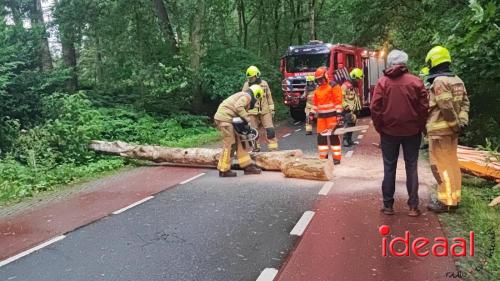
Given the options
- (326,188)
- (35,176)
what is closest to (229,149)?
(326,188)

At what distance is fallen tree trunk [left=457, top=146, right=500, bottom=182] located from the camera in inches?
277

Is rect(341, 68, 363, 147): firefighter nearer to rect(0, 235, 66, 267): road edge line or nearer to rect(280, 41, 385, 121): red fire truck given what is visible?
rect(280, 41, 385, 121): red fire truck

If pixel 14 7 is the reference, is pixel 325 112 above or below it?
below

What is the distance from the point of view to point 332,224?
19.4 feet

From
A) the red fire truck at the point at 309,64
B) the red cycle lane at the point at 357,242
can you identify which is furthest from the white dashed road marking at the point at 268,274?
the red fire truck at the point at 309,64

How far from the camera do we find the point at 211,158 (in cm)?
1002

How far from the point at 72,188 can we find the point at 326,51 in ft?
40.6

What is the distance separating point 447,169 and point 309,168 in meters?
2.76

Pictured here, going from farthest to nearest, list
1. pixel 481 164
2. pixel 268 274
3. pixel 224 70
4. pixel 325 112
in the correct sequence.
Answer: pixel 224 70 < pixel 325 112 < pixel 481 164 < pixel 268 274

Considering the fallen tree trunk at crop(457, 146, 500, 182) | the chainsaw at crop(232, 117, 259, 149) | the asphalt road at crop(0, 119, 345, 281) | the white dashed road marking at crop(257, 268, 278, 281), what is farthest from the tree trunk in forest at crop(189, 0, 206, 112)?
the white dashed road marking at crop(257, 268, 278, 281)

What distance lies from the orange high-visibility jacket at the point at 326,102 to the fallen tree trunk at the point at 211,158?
3.09 feet

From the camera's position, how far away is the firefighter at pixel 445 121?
592 centimetres

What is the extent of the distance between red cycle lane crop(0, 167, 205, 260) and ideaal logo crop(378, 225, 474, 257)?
4.24 metres

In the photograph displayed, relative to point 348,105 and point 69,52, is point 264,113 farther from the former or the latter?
point 69,52
